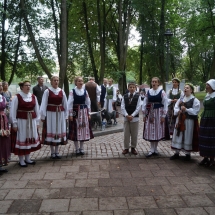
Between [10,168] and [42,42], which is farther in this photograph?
[42,42]

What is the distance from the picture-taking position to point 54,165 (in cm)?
566

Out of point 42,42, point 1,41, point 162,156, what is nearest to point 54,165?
point 162,156

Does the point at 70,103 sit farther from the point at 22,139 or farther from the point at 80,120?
the point at 22,139

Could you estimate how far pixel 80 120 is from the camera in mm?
6348

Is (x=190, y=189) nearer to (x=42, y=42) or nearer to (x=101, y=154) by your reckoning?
(x=101, y=154)

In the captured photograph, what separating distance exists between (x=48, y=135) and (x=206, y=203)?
11.7 ft

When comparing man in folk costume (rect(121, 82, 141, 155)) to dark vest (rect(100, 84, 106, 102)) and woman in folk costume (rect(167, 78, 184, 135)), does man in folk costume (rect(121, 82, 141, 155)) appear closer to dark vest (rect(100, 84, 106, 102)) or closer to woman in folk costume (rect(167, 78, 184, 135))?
woman in folk costume (rect(167, 78, 184, 135))

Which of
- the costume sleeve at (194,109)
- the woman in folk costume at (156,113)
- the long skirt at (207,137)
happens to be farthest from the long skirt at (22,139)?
the long skirt at (207,137)

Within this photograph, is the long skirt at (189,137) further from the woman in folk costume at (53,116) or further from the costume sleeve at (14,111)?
the costume sleeve at (14,111)

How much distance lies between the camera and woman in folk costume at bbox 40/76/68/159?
593cm

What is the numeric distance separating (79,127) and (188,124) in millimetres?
2471

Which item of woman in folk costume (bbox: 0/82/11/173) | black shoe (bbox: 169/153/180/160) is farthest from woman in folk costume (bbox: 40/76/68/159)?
black shoe (bbox: 169/153/180/160)

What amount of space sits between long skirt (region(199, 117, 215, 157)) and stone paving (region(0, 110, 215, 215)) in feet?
1.15

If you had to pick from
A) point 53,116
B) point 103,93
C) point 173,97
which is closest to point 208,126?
point 173,97
